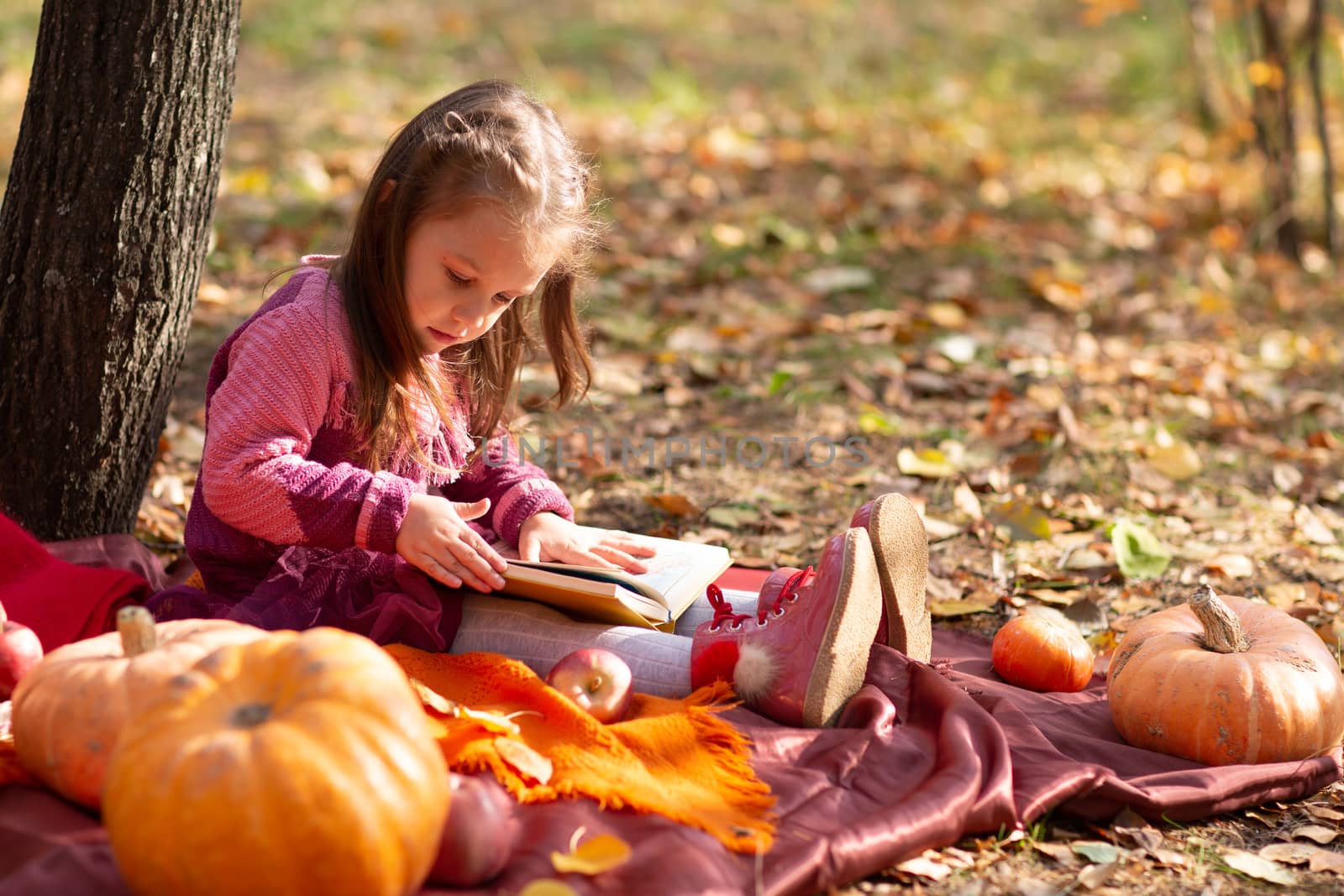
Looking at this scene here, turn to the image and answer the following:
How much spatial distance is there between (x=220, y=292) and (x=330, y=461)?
241 centimetres

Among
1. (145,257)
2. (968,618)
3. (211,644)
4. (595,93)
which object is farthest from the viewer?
(595,93)

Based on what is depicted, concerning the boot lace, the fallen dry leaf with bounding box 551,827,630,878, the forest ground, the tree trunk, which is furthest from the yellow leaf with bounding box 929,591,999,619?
the tree trunk

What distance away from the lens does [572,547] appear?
273cm

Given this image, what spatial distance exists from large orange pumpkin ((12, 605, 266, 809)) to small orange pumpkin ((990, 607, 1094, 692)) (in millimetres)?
1690

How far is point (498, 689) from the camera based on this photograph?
244 cm

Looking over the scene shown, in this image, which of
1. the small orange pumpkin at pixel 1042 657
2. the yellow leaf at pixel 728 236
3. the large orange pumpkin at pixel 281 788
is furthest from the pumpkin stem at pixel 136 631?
the yellow leaf at pixel 728 236

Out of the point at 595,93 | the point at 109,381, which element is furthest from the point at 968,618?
the point at 595,93

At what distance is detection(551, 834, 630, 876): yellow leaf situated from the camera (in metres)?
1.87

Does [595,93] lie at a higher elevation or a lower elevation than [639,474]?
higher

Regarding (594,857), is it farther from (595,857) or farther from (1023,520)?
(1023,520)

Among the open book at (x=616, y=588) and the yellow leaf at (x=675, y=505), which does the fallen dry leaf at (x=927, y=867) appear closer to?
the open book at (x=616, y=588)

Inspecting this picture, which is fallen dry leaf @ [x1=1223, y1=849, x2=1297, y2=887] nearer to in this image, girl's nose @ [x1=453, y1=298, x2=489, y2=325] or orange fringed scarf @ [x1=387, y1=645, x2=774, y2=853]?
orange fringed scarf @ [x1=387, y1=645, x2=774, y2=853]

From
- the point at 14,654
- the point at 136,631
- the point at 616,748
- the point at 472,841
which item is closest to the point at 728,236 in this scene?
the point at 616,748

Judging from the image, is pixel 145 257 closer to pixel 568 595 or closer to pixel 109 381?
pixel 109 381
